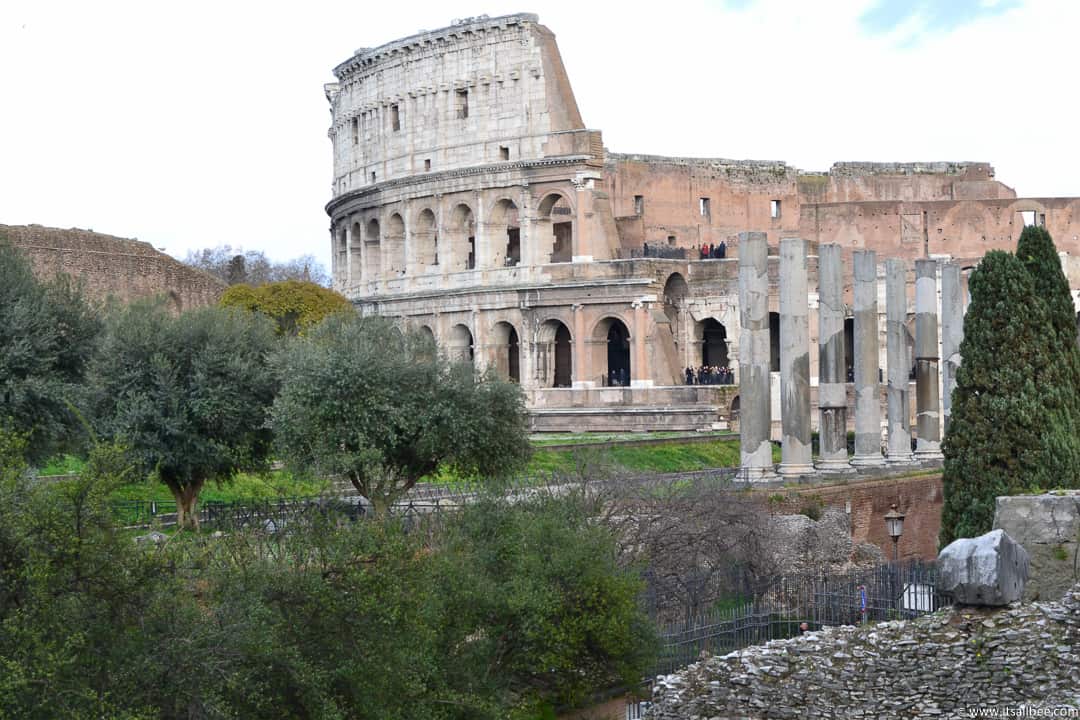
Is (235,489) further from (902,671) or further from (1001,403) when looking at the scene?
(902,671)

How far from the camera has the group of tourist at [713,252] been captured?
174 feet

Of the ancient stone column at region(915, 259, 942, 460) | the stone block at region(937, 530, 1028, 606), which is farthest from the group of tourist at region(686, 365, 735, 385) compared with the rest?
the stone block at region(937, 530, 1028, 606)

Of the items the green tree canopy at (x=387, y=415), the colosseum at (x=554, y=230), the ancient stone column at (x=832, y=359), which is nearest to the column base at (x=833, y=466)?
the ancient stone column at (x=832, y=359)

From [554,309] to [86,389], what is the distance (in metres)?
27.6

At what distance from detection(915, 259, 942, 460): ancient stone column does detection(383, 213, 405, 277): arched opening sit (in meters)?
24.2

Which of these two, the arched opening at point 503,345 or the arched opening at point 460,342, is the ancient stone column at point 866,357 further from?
the arched opening at point 460,342

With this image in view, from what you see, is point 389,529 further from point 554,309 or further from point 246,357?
point 554,309

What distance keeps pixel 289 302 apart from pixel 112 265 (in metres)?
8.26

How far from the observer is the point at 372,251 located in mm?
Result: 57250

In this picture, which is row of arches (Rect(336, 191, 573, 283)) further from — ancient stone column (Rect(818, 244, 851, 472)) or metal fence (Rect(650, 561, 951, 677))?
metal fence (Rect(650, 561, 951, 677))

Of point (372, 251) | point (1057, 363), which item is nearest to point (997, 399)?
point (1057, 363)

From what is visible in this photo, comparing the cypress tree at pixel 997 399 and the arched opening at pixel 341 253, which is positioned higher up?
the arched opening at pixel 341 253

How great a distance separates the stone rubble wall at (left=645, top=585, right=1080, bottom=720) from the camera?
45.4 ft

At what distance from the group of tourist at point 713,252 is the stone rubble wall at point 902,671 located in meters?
37.8
